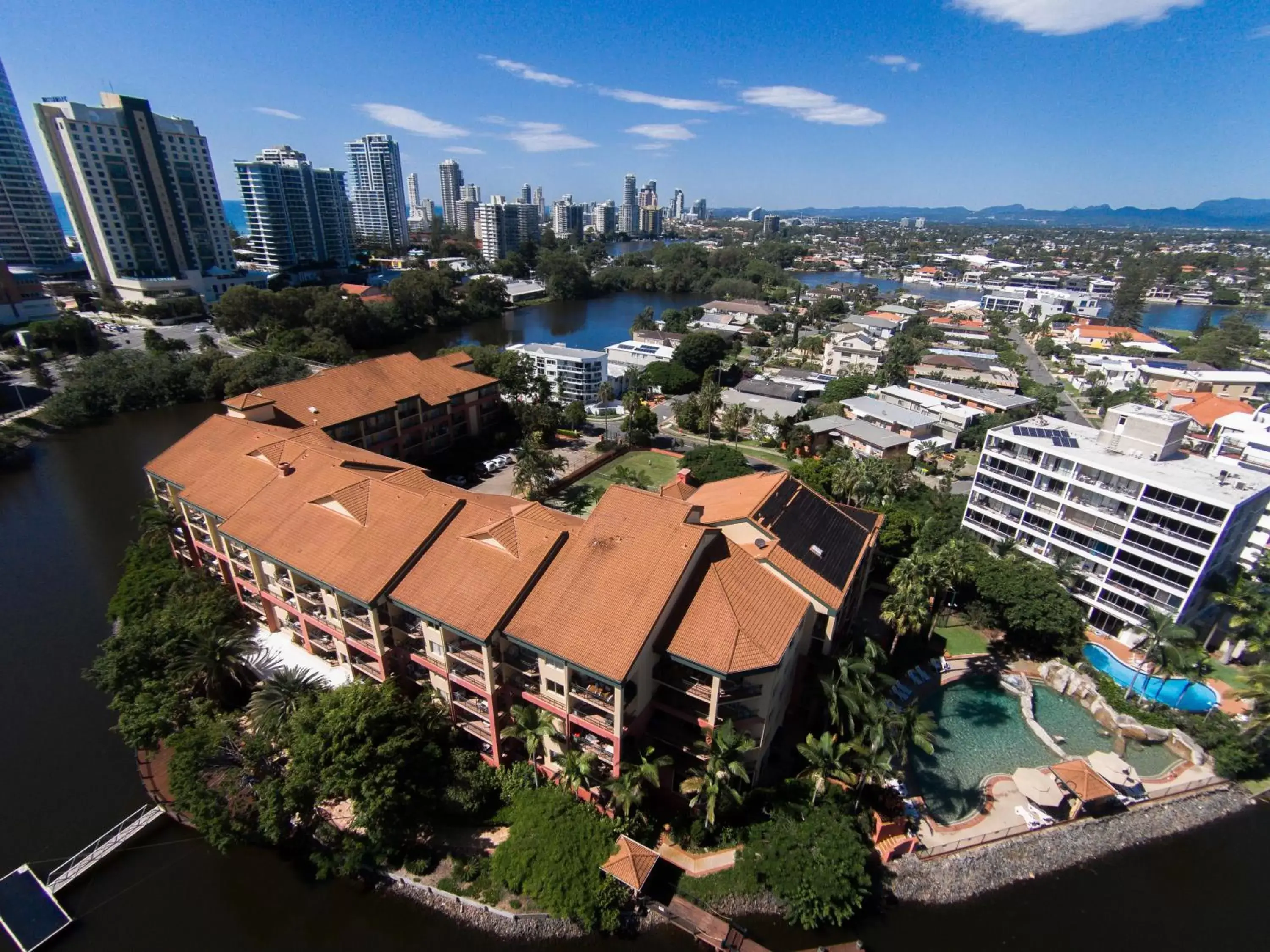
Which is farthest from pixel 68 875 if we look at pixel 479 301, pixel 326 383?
pixel 479 301

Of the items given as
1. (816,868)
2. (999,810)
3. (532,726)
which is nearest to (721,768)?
(816,868)

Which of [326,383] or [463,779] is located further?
[326,383]

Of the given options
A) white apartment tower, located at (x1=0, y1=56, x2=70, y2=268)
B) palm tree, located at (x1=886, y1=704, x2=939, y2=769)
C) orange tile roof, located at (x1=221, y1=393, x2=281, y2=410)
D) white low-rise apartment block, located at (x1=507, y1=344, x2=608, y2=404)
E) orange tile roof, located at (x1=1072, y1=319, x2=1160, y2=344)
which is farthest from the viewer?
white apartment tower, located at (x1=0, y1=56, x2=70, y2=268)

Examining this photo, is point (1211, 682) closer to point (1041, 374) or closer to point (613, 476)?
point (613, 476)

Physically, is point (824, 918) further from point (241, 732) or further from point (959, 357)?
point (959, 357)

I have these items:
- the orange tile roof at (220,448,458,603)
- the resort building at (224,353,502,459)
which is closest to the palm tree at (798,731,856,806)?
the orange tile roof at (220,448,458,603)

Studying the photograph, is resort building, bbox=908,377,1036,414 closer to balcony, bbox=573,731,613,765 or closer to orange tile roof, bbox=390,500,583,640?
orange tile roof, bbox=390,500,583,640
